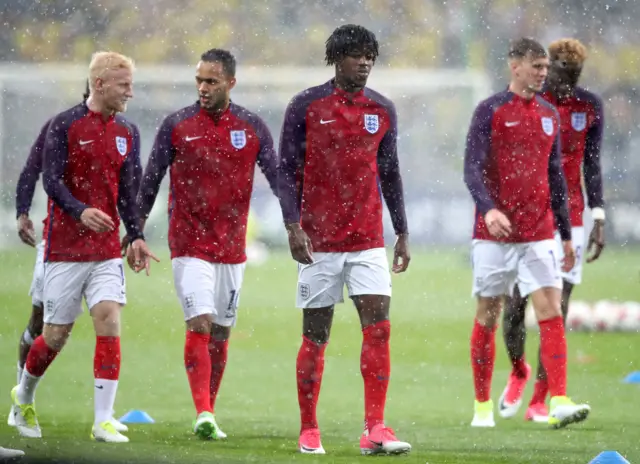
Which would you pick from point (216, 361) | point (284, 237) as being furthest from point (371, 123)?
point (284, 237)

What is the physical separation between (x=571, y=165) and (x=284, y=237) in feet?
73.4

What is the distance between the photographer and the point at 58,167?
308 inches

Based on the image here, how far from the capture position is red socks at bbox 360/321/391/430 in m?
7.15

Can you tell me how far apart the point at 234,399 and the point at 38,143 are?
9.34ft

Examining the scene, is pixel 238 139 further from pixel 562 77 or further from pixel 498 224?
pixel 562 77

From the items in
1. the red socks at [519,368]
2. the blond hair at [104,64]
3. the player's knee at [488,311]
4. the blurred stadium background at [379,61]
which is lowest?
the red socks at [519,368]

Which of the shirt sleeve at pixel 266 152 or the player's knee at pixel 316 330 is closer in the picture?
the player's knee at pixel 316 330

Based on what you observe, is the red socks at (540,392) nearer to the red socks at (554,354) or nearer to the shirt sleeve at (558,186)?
the red socks at (554,354)

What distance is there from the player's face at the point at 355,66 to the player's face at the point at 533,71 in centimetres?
157

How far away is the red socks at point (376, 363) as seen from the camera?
7148 millimetres

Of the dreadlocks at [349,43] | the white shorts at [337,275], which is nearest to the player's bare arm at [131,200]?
the white shorts at [337,275]

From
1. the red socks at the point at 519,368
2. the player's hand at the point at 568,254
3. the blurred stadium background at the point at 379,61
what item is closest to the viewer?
the player's hand at the point at 568,254

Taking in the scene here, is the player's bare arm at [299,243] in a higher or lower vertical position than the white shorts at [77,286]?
higher

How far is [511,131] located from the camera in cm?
858
